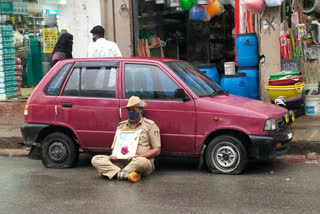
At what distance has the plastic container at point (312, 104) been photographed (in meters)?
10.8

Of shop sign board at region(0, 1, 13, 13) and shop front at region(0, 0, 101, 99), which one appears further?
shop sign board at region(0, 1, 13, 13)

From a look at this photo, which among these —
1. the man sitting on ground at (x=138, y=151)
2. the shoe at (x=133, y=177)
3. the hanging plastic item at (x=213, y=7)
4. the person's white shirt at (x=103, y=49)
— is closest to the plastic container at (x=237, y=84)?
the hanging plastic item at (x=213, y=7)

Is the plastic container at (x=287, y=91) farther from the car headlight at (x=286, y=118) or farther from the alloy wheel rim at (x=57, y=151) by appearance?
the alloy wheel rim at (x=57, y=151)

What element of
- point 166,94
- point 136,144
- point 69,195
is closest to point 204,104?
point 166,94

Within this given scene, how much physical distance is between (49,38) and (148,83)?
691 cm

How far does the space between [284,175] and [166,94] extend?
1.97 metres

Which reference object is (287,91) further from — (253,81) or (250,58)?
(250,58)

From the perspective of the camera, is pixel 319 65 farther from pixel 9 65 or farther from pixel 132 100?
pixel 9 65

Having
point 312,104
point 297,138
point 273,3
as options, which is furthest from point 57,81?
point 312,104

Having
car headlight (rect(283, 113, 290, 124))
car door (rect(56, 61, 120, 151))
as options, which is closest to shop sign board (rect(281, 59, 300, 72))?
car headlight (rect(283, 113, 290, 124))

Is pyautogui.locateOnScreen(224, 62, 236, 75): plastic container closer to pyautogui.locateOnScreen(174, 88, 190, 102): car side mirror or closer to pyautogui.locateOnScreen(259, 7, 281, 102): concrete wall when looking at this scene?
pyautogui.locateOnScreen(259, 7, 281, 102): concrete wall

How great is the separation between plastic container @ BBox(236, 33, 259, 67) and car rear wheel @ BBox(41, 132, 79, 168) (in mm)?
4630

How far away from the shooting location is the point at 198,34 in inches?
492

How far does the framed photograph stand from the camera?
23.6 feet
